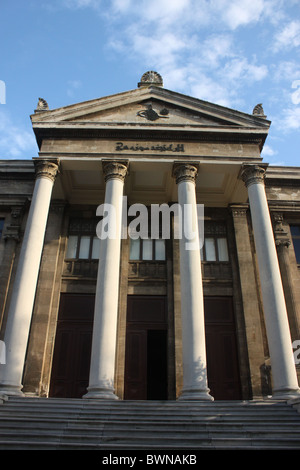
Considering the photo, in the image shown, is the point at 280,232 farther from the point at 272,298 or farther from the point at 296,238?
the point at 272,298

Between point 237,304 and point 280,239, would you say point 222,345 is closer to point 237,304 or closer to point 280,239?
point 237,304

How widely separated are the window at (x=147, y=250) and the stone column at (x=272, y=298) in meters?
5.80

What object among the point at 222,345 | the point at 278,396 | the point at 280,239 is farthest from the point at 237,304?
the point at 278,396

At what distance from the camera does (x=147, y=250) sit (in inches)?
802

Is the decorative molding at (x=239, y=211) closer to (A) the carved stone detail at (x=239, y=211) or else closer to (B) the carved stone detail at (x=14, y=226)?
(A) the carved stone detail at (x=239, y=211)

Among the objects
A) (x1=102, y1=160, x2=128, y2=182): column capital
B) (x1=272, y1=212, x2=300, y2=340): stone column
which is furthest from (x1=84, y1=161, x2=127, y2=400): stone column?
(x1=272, y1=212, x2=300, y2=340): stone column

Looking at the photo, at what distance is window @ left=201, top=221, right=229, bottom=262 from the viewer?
2023 centimetres

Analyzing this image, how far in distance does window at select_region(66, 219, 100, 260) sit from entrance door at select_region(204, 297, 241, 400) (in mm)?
6663

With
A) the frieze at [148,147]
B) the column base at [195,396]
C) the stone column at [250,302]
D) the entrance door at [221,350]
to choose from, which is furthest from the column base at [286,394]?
the frieze at [148,147]

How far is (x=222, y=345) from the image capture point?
59.3ft

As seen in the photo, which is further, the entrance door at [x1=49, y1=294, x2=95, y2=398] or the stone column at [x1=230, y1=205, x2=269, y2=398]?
the entrance door at [x1=49, y1=294, x2=95, y2=398]

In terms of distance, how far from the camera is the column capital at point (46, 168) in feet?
56.0

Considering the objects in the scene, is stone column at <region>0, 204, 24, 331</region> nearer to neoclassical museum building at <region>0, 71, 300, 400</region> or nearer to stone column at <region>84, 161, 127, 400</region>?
neoclassical museum building at <region>0, 71, 300, 400</region>
